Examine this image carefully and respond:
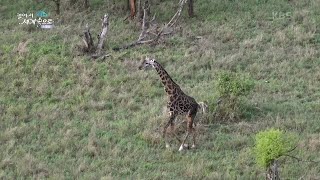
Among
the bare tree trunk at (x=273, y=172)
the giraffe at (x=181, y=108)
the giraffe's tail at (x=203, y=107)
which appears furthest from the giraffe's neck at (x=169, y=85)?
the bare tree trunk at (x=273, y=172)

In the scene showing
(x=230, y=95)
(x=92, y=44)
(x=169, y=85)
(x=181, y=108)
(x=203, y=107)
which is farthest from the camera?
(x=92, y=44)

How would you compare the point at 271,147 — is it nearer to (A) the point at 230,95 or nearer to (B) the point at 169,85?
(B) the point at 169,85

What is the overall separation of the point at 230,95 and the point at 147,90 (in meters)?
2.52

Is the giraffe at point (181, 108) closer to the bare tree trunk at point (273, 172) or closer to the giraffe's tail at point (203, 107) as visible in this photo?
the giraffe's tail at point (203, 107)

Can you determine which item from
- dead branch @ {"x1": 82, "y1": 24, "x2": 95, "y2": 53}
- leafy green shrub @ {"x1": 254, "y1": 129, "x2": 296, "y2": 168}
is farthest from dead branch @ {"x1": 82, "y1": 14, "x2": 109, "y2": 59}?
leafy green shrub @ {"x1": 254, "y1": 129, "x2": 296, "y2": 168}

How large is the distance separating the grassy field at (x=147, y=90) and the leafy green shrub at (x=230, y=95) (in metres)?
0.22

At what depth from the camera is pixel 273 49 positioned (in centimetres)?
1725

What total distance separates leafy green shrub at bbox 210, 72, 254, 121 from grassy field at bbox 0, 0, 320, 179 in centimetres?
22

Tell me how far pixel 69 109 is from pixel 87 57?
3927 mm

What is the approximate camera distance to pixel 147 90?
45.9ft

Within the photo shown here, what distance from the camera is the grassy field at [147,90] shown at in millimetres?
9852

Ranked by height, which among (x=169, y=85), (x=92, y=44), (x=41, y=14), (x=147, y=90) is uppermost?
(x=41, y=14)

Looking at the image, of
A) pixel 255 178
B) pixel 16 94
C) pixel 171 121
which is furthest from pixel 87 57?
pixel 255 178

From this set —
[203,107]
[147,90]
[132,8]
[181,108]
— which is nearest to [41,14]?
[132,8]
